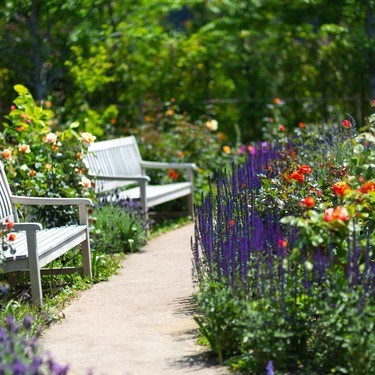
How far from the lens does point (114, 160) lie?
9578 mm

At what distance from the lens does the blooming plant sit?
7352 mm

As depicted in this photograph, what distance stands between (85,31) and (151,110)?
2.21 metres

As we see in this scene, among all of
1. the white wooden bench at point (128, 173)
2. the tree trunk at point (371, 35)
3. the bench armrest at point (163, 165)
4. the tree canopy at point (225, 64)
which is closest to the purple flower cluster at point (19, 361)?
the white wooden bench at point (128, 173)

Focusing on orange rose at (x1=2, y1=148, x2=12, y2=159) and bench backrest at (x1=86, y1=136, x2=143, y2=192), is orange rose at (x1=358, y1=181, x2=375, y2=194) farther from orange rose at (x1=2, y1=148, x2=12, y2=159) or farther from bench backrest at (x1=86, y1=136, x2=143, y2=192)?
bench backrest at (x1=86, y1=136, x2=143, y2=192)

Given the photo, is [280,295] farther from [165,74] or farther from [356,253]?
[165,74]

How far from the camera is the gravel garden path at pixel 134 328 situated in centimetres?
446

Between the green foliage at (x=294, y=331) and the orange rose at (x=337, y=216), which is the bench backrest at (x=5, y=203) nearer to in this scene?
the green foliage at (x=294, y=331)

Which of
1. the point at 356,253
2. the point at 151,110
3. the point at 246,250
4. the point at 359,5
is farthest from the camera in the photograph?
the point at 359,5

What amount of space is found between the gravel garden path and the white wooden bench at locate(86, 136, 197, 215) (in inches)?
58.8

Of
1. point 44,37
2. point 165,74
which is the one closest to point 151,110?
point 165,74

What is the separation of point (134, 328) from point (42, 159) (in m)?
2.79

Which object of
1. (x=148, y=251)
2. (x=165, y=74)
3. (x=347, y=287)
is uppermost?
(x=165, y=74)

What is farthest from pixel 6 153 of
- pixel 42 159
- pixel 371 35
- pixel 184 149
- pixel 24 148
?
pixel 371 35

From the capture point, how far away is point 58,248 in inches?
236
